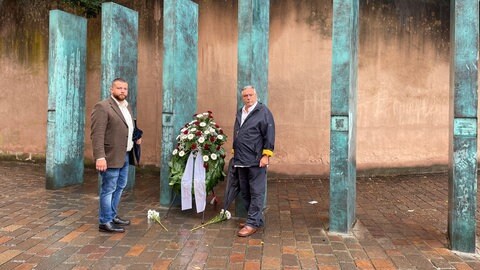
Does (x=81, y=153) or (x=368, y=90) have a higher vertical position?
(x=368, y=90)

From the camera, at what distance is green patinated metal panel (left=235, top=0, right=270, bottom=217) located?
5535 millimetres

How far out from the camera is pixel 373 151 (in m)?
8.90

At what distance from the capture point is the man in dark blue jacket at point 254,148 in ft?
16.1

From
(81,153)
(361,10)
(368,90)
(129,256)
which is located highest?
(361,10)

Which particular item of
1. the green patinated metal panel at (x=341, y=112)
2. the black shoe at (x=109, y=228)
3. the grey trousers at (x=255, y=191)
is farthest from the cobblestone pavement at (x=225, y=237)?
the green patinated metal panel at (x=341, y=112)

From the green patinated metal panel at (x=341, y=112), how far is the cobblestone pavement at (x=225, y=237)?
301 millimetres

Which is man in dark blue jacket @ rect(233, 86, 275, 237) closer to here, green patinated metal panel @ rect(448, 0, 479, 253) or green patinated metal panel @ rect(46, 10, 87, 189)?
green patinated metal panel @ rect(448, 0, 479, 253)

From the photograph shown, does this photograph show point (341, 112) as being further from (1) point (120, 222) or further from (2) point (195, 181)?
(1) point (120, 222)

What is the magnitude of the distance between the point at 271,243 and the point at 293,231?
0.56m

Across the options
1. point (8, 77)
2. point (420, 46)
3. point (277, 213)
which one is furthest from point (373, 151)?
point (8, 77)

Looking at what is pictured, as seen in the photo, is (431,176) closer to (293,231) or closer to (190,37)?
(293,231)

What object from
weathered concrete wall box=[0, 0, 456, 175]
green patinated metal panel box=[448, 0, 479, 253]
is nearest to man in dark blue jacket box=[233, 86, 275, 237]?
green patinated metal panel box=[448, 0, 479, 253]

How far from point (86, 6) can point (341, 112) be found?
23.2 feet

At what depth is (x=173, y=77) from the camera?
6102 millimetres
